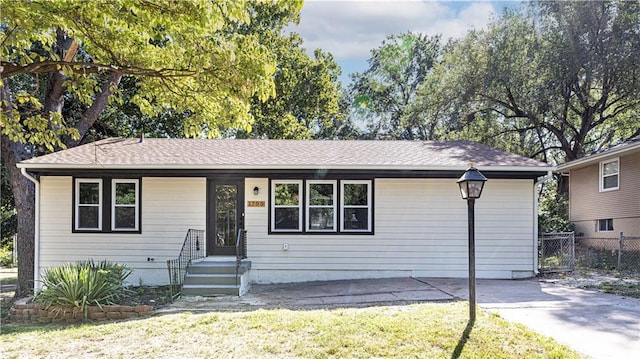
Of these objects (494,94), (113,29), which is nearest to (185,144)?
(113,29)

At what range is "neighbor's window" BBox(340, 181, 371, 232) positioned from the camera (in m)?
10.7

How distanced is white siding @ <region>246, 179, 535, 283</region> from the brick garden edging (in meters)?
3.60

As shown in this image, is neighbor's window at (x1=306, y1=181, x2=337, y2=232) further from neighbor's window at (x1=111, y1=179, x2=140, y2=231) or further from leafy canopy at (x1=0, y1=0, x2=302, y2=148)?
neighbor's window at (x1=111, y1=179, x2=140, y2=231)

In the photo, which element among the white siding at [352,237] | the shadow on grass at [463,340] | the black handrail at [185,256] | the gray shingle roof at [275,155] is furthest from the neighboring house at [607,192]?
the black handrail at [185,256]

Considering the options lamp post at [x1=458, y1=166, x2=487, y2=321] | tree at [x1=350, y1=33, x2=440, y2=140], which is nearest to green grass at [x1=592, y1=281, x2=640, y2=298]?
lamp post at [x1=458, y1=166, x2=487, y2=321]

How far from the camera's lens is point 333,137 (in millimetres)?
30156

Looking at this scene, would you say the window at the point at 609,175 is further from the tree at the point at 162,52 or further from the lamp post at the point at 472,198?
the tree at the point at 162,52

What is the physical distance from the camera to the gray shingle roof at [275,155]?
1023cm

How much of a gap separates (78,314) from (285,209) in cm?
485

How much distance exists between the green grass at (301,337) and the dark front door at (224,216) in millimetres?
3928

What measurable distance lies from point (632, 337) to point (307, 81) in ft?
66.0

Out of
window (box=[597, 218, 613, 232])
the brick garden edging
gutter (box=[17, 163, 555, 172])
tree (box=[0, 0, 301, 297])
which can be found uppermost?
tree (box=[0, 0, 301, 297])

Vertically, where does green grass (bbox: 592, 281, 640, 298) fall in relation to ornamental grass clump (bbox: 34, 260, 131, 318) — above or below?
below

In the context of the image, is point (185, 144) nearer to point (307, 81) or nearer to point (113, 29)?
point (113, 29)
